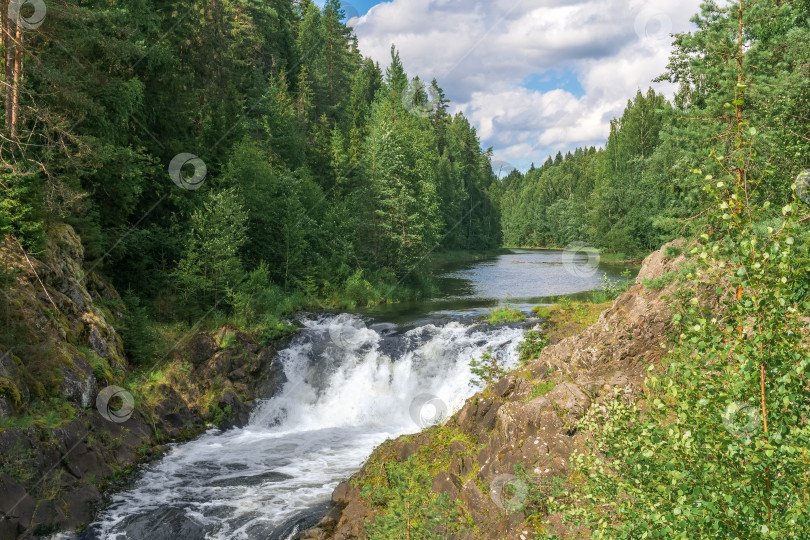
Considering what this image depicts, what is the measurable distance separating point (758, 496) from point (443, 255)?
188 feet

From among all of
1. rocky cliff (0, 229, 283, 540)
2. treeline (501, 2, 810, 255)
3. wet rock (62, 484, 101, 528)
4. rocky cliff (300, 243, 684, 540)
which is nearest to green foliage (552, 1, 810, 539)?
treeline (501, 2, 810, 255)

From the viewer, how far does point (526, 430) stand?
32.2 ft

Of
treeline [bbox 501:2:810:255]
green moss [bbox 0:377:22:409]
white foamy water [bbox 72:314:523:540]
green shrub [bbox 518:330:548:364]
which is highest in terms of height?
treeline [bbox 501:2:810:255]

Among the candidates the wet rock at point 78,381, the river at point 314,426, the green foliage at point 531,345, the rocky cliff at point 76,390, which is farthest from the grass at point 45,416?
the green foliage at point 531,345

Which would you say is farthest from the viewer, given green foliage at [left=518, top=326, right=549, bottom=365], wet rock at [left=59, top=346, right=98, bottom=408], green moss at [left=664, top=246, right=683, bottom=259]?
green foliage at [left=518, top=326, right=549, bottom=365]

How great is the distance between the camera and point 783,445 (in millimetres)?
3479

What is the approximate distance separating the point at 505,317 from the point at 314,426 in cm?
894

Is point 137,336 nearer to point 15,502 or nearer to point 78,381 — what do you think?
point 78,381

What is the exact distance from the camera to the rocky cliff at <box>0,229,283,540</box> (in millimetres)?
11000

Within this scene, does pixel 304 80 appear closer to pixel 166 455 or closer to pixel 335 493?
pixel 166 455

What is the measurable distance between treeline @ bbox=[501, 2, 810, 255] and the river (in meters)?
8.48

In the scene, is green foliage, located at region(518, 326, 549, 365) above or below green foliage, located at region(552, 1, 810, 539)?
below

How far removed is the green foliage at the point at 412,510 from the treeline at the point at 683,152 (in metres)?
6.15

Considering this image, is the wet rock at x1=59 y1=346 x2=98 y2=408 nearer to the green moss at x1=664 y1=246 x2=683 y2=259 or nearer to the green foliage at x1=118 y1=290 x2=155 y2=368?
the green foliage at x1=118 y1=290 x2=155 y2=368
